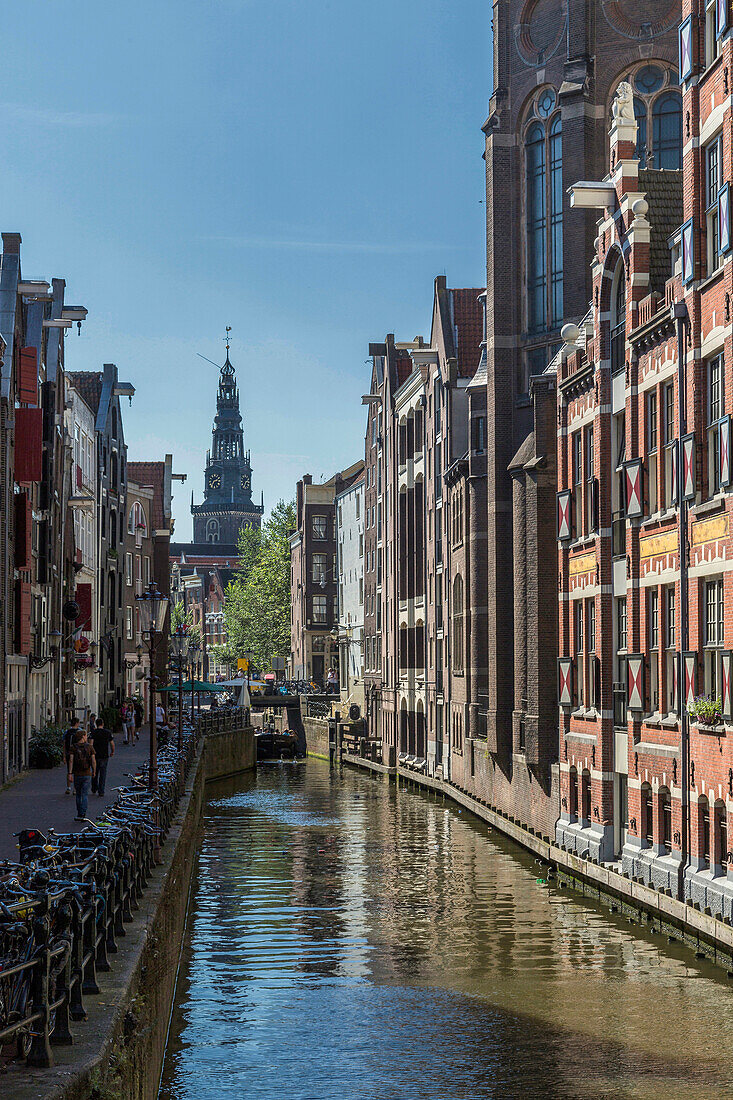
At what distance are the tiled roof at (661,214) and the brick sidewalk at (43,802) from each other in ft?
49.8

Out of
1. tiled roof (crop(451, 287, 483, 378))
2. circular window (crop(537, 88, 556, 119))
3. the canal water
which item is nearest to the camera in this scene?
the canal water

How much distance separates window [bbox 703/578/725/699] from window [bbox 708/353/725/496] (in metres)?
1.68

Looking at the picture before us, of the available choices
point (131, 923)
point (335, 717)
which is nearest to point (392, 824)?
point (131, 923)

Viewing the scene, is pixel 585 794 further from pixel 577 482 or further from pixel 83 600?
pixel 83 600

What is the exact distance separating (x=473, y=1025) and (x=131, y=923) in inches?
246

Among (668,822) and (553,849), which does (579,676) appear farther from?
(668,822)

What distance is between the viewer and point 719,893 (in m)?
23.6

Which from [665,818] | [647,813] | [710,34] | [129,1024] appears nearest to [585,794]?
[647,813]

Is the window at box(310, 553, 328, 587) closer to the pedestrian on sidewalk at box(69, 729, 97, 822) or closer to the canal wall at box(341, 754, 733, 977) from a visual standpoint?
the canal wall at box(341, 754, 733, 977)

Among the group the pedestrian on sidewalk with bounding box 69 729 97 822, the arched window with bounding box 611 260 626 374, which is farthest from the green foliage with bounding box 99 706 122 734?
→ the arched window with bounding box 611 260 626 374

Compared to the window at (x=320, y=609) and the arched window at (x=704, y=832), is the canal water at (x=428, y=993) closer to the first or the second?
the arched window at (x=704, y=832)

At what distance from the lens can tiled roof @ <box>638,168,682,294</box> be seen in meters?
30.7

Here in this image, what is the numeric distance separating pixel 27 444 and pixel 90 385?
123 feet

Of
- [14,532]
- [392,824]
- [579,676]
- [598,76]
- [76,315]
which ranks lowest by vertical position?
[392,824]
